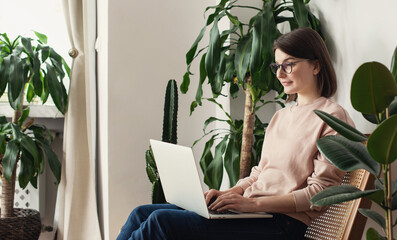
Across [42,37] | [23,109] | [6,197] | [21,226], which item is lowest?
[21,226]

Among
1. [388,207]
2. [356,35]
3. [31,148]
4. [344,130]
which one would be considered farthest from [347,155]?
[31,148]

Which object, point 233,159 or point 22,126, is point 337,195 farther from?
point 22,126

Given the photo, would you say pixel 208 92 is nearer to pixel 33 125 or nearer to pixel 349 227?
pixel 33 125

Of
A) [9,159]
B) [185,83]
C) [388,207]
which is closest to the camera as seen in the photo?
[388,207]

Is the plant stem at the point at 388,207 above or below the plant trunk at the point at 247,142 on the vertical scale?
below

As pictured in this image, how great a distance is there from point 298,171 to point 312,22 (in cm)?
86

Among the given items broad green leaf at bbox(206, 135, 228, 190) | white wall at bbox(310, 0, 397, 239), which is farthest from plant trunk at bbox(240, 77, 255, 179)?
white wall at bbox(310, 0, 397, 239)

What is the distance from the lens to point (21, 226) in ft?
10.8

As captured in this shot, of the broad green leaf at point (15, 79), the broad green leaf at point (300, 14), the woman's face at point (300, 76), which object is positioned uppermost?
the broad green leaf at point (300, 14)

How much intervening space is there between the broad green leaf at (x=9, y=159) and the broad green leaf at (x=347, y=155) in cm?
235

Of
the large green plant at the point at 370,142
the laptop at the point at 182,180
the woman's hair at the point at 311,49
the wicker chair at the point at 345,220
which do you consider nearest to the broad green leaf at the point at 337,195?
the large green plant at the point at 370,142

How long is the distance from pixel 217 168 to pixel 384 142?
1.60 metres

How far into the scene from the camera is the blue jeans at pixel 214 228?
177 cm

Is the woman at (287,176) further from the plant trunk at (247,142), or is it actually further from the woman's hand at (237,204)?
the plant trunk at (247,142)
